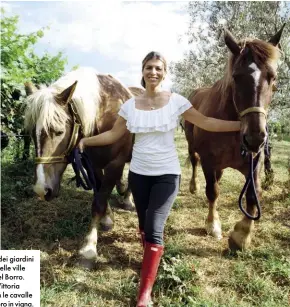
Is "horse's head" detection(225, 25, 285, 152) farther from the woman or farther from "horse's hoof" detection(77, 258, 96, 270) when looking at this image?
"horse's hoof" detection(77, 258, 96, 270)

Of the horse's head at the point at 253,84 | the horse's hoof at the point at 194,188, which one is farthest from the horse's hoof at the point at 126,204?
the horse's head at the point at 253,84

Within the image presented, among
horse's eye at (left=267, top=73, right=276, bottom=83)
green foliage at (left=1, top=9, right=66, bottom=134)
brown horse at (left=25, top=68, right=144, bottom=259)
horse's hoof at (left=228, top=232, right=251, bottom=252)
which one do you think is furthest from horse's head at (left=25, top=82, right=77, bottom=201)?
horse's hoof at (left=228, top=232, right=251, bottom=252)

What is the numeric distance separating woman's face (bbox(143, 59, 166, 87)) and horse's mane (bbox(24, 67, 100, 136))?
89 cm

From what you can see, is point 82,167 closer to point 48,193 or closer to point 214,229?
point 48,193

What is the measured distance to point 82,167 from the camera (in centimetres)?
327

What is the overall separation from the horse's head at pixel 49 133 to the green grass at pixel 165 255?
0.80 meters

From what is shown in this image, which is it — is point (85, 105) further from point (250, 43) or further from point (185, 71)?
point (185, 71)

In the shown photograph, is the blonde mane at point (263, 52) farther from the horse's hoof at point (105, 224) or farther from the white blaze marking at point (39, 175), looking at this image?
the horse's hoof at point (105, 224)

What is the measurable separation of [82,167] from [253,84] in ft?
5.56

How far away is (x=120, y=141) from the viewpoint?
366 cm

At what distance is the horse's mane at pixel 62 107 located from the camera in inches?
116

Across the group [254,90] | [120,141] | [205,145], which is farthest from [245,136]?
[120,141]

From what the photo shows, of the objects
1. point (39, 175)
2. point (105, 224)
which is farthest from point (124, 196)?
point (39, 175)

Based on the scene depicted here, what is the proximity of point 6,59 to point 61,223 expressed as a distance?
2099mm
